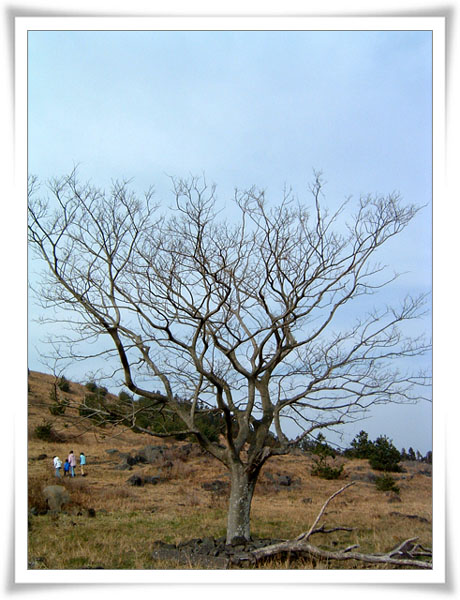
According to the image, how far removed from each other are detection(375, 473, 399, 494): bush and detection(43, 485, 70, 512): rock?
32.0 feet

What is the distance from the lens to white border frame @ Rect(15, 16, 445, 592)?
23.0 feet

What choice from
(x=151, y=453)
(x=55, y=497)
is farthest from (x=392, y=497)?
(x=55, y=497)

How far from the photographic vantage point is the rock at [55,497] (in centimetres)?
1410

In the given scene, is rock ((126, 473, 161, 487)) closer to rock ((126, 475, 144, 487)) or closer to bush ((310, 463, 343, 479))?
rock ((126, 475, 144, 487))

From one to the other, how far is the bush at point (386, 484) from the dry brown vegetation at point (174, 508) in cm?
17

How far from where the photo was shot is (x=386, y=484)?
18.2 metres

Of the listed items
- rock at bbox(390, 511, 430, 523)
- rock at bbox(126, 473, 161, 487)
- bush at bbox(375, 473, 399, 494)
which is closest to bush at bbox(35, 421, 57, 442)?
rock at bbox(126, 473, 161, 487)

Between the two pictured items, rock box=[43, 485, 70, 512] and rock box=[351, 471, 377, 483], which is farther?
rock box=[351, 471, 377, 483]

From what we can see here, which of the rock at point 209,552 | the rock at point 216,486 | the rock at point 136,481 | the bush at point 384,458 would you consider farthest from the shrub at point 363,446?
the rock at point 209,552

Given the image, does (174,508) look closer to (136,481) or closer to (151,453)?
(136,481)

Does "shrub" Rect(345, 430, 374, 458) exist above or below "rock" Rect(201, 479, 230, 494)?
above

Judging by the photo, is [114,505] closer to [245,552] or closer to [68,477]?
[68,477]

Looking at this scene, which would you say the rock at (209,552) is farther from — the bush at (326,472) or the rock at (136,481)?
the bush at (326,472)
